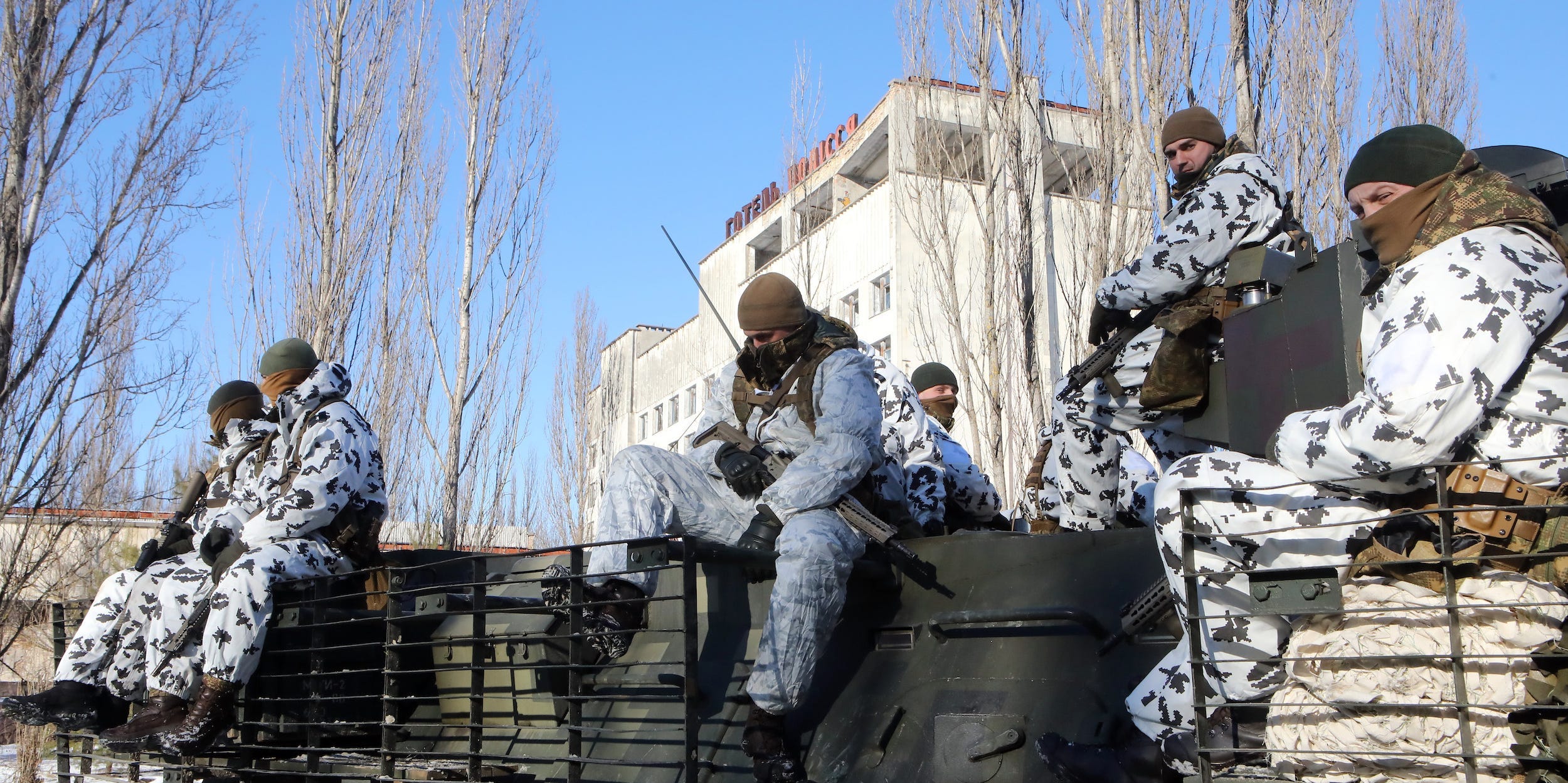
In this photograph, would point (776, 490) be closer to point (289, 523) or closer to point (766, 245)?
point (289, 523)

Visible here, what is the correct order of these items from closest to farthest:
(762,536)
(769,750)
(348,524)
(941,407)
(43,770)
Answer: (769,750) → (762,536) → (348,524) → (941,407) → (43,770)

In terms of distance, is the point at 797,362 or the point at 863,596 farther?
the point at 797,362

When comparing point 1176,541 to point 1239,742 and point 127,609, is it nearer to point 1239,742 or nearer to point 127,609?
point 1239,742

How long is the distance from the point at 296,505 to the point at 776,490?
2.41m

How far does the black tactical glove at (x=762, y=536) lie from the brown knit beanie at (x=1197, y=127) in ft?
6.64

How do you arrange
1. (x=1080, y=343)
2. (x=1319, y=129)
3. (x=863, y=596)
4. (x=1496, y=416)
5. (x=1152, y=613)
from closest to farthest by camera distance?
(x=1496, y=416) → (x=1152, y=613) → (x=863, y=596) → (x=1319, y=129) → (x=1080, y=343)

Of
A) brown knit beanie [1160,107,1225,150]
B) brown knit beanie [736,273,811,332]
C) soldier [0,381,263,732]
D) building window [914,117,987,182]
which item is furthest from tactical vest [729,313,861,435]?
building window [914,117,987,182]

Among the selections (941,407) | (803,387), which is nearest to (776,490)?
(803,387)

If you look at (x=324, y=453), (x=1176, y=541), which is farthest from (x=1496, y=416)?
(x=324, y=453)

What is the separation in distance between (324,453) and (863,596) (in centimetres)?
267

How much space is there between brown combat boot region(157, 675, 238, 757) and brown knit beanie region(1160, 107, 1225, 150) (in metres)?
4.18

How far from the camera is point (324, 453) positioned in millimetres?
5785

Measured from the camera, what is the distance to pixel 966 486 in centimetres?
697

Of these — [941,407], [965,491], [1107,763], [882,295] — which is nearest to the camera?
[1107,763]
